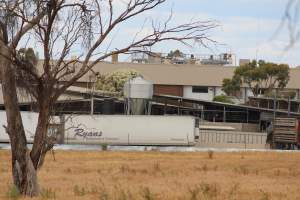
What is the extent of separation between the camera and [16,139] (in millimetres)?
14977

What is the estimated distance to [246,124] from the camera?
224 ft

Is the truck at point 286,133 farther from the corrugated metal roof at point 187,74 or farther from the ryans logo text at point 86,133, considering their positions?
the corrugated metal roof at point 187,74

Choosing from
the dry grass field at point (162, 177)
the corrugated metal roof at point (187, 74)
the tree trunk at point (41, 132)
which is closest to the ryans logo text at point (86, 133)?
the dry grass field at point (162, 177)

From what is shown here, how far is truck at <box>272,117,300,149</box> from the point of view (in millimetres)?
55263

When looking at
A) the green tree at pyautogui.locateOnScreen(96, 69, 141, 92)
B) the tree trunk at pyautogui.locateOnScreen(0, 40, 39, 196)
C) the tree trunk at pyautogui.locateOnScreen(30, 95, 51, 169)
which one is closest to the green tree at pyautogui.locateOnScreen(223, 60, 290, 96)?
the green tree at pyautogui.locateOnScreen(96, 69, 141, 92)

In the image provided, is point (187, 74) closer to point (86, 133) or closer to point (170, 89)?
point (170, 89)

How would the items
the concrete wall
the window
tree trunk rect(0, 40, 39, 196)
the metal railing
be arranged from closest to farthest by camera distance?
tree trunk rect(0, 40, 39, 196) < the metal railing < the concrete wall < the window

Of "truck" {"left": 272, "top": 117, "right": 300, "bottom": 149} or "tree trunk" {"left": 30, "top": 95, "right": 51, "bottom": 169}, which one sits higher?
"tree trunk" {"left": 30, "top": 95, "right": 51, "bottom": 169}

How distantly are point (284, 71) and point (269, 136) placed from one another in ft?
95.7

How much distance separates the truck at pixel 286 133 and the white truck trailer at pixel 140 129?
9074 mm

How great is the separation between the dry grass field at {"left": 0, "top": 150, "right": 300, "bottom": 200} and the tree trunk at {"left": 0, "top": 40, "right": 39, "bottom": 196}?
14.1 inches

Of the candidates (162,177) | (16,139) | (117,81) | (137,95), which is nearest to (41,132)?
(16,139)

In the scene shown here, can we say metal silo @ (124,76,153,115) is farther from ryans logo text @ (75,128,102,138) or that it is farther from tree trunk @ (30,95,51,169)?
tree trunk @ (30,95,51,169)

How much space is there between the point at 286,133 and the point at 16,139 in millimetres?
43441
